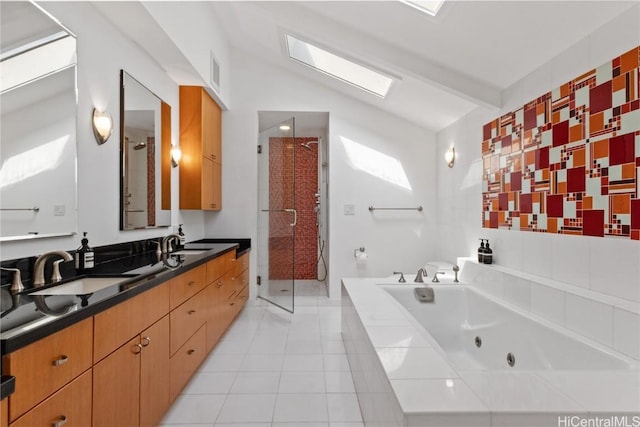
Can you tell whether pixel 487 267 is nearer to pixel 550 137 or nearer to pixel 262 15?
pixel 550 137

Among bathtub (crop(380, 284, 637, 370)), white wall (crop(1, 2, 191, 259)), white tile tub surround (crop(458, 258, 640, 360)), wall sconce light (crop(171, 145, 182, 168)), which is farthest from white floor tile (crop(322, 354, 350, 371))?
wall sconce light (crop(171, 145, 182, 168))

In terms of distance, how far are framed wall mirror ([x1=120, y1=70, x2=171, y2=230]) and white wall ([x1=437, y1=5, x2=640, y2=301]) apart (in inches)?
111

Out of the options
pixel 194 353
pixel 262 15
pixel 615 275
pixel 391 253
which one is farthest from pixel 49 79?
pixel 391 253

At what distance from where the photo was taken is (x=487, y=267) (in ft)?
8.21

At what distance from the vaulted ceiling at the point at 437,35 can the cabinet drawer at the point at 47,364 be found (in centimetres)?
193

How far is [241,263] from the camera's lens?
3549mm

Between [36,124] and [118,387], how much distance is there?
1259mm

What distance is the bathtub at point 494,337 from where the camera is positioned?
1.55 metres

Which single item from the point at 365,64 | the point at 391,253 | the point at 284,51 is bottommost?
the point at 391,253

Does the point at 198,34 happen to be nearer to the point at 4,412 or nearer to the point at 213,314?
the point at 213,314

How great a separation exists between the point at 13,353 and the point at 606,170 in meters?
2.42

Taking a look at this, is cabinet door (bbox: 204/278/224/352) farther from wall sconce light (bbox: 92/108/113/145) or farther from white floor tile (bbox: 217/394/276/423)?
wall sconce light (bbox: 92/108/113/145)

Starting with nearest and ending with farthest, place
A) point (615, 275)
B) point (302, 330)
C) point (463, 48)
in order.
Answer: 1. point (615, 275)
2. point (463, 48)
3. point (302, 330)

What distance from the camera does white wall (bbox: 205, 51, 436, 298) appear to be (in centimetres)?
398
